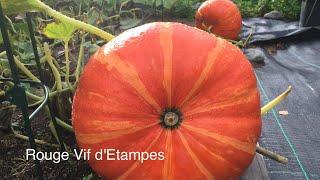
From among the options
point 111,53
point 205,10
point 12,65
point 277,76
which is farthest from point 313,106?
point 12,65

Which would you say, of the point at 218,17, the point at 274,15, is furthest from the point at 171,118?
the point at 274,15

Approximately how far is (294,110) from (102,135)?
6.02 ft

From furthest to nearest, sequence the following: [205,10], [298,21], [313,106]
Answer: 1. [298,21]
2. [205,10]
3. [313,106]

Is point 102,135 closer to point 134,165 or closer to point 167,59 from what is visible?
point 134,165

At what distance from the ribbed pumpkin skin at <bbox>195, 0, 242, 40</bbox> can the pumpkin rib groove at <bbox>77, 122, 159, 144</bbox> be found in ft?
8.77

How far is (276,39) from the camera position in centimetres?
434

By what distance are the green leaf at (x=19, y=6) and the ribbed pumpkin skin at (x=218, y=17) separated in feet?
8.40

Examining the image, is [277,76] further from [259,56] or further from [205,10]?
[205,10]

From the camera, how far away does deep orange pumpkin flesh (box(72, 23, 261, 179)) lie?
99 cm

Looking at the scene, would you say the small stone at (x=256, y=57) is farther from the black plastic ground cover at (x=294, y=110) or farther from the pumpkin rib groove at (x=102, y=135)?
the pumpkin rib groove at (x=102, y=135)

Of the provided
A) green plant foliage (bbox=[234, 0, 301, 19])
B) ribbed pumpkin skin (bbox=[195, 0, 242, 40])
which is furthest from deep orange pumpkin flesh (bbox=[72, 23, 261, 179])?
green plant foliage (bbox=[234, 0, 301, 19])

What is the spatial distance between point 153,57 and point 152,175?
0.28m

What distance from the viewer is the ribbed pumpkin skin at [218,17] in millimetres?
3600

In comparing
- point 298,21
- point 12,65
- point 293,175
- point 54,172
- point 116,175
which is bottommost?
point 298,21
